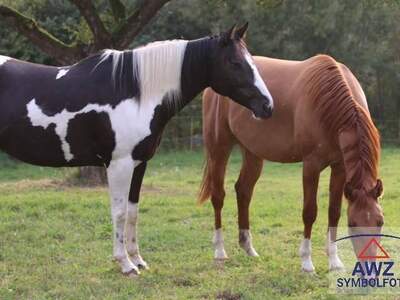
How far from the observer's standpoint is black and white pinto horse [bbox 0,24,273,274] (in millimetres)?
5176

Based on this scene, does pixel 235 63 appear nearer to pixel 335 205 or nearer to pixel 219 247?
pixel 335 205

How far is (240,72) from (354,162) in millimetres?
1163

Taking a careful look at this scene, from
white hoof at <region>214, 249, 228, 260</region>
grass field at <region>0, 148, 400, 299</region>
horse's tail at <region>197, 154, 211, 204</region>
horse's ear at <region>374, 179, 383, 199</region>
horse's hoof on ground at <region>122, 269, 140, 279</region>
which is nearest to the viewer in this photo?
horse's ear at <region>374, 179, 383, 199</region>

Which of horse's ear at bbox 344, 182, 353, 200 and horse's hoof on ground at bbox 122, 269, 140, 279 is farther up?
horse's ear at bbox 344, 182, 353, 200

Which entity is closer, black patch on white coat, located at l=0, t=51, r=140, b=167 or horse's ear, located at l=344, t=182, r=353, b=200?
horse's ear, located at l=344, t=182, r=353, b=200

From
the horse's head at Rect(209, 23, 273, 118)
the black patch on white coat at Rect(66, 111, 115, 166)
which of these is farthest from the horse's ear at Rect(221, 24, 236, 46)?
the black patch on white coat at Rect(66, 111, 115, 166)

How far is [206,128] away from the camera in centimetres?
666

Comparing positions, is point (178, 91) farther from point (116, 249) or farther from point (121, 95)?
point (116, 249)

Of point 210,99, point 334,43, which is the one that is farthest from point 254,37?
point 210,99

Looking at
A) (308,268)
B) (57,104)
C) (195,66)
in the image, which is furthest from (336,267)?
(57,104)

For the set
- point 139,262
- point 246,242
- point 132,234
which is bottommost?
point 246,242

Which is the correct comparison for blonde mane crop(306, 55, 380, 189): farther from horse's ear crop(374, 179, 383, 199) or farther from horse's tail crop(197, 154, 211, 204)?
horse's tail crop(197, 154, 211, 204)

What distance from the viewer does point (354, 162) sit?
4871mm

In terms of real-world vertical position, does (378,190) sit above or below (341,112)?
below
